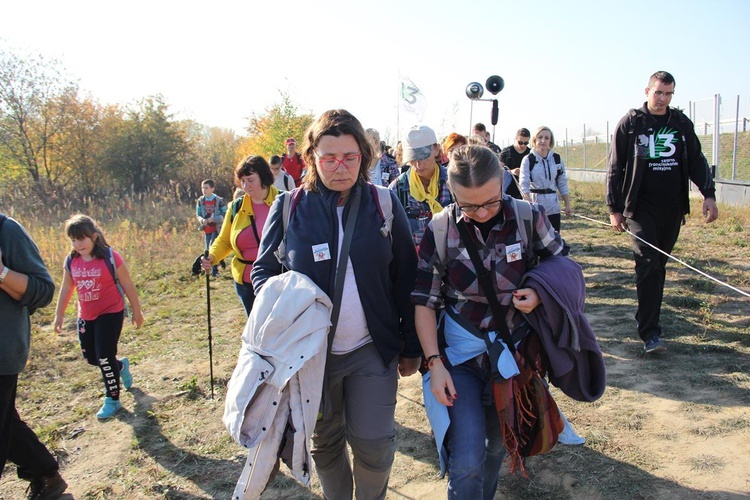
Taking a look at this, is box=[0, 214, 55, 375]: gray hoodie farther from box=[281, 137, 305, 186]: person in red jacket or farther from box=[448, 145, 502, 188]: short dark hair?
box=[281, 137, 305, 186]: person in red jacket

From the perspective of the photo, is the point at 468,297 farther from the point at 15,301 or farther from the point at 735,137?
the point at 735,137

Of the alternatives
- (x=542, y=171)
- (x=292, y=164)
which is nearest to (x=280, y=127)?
(x=292, y=164)

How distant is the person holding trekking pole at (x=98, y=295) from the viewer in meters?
4.38

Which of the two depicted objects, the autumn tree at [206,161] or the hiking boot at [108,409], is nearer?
the hiking boot at [108,409]

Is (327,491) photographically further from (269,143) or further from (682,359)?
(269,143)

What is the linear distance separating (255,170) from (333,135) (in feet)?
7.35

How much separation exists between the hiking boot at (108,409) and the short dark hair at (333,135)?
324 centimetres

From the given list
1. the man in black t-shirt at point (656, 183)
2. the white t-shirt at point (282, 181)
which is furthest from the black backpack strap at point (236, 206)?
the white t-shirt at point (282, 181)

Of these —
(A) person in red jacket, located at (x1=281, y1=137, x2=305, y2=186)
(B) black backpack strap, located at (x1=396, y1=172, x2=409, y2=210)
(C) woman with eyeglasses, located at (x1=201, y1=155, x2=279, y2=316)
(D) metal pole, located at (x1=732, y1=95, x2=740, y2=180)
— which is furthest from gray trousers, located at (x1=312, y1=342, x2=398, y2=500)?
(D) metal pole, located at (x1=732, y1=95, x2=740, y2=180)

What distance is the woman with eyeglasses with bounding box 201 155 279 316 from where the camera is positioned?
4.23m

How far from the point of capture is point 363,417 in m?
2.39

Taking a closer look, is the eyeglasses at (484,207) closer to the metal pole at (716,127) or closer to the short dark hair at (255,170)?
the short dark hair at (255,170)

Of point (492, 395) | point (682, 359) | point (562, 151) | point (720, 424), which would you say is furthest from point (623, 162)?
point (562, 151)

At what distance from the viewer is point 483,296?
2227mm
